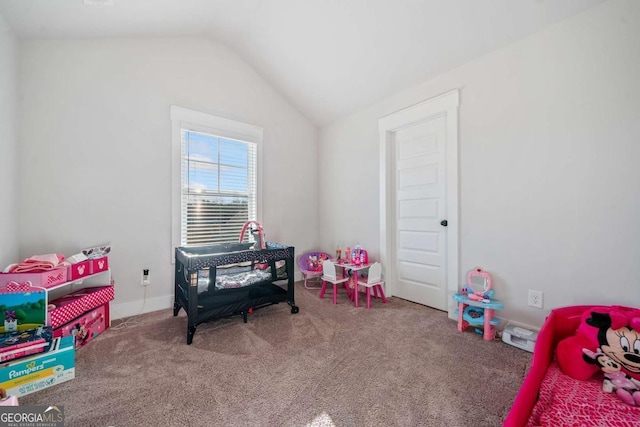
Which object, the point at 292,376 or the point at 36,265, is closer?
the point at 292,376

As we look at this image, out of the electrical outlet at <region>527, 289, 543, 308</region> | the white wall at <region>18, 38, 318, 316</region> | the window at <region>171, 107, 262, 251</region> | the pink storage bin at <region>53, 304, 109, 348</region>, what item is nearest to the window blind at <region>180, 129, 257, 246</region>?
the window at <region>171, 107, 262, 251</region>

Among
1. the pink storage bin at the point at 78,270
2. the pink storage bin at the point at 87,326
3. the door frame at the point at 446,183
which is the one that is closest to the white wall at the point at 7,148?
the pink storage bin at the point at 78,270

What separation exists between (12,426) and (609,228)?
3210 millimetres

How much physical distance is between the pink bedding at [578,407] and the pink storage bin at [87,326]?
2.76 meters

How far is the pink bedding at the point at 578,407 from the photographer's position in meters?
0.95

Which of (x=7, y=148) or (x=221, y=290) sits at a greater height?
(x=7, y=148)

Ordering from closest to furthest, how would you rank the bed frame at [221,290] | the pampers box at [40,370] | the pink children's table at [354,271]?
the pampers box at [40,370]
the bed frame at [221,290]
the pink children's table at [354,271]

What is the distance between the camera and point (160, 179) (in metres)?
2.64

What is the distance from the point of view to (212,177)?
118 inches

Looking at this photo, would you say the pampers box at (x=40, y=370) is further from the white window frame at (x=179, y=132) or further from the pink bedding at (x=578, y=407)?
the pink bedding at (x=578, y=407)

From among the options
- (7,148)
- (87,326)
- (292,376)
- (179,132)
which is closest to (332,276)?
(292,376)

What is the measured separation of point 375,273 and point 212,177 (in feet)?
7.36

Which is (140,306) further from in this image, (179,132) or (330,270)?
(330,270)

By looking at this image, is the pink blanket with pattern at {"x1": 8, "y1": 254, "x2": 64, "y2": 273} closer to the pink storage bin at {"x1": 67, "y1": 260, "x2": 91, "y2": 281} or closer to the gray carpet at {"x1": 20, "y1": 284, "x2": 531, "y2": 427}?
the pink storage bin at {"x1": 67, "y1": 260, "x2": 91, "y2": 281}
